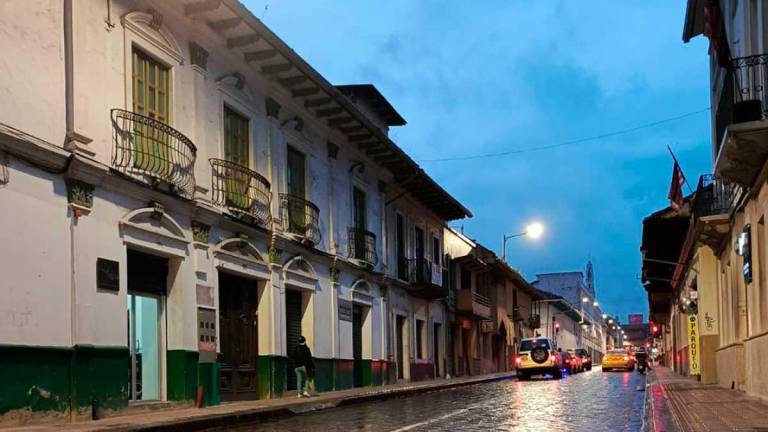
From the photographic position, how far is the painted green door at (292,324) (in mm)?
21609

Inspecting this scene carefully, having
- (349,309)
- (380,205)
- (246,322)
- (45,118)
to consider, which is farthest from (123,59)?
(380,205)

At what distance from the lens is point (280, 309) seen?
68.0ft

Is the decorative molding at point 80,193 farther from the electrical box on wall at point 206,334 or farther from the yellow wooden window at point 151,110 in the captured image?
the electrical box on wall at point 206,334

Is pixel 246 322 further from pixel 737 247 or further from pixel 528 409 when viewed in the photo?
pixel 737 247

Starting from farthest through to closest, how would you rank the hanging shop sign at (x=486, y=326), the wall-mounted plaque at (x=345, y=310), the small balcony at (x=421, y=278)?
1. the hanging shop sign at (x=486, y=326)
2. the small balcony at (x=421, y=278)
3. the wall-mounted plaque at (x=345, y=310)

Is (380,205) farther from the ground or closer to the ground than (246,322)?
farther from the ground

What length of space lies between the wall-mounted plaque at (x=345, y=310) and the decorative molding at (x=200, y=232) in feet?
27.8

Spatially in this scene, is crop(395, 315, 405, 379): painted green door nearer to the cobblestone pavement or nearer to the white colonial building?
the white colonial building

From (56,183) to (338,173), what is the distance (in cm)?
1333

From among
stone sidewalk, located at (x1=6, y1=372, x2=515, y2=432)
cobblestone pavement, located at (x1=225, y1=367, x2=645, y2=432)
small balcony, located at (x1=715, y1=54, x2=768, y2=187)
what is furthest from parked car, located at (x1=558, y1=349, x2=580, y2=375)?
small balcony, located at (x1=715, y1=54, x2=768, y2=187)

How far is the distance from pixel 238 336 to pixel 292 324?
3063mm

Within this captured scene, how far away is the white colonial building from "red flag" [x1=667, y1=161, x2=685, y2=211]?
8.92 metres

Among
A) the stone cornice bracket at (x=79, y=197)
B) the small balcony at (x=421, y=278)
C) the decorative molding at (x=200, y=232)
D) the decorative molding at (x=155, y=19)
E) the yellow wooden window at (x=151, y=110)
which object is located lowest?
the small balcony at (x=421, y=278)

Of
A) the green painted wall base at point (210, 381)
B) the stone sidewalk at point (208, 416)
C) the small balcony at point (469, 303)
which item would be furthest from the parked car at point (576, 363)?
the green painted wall base at point (210, 381)
